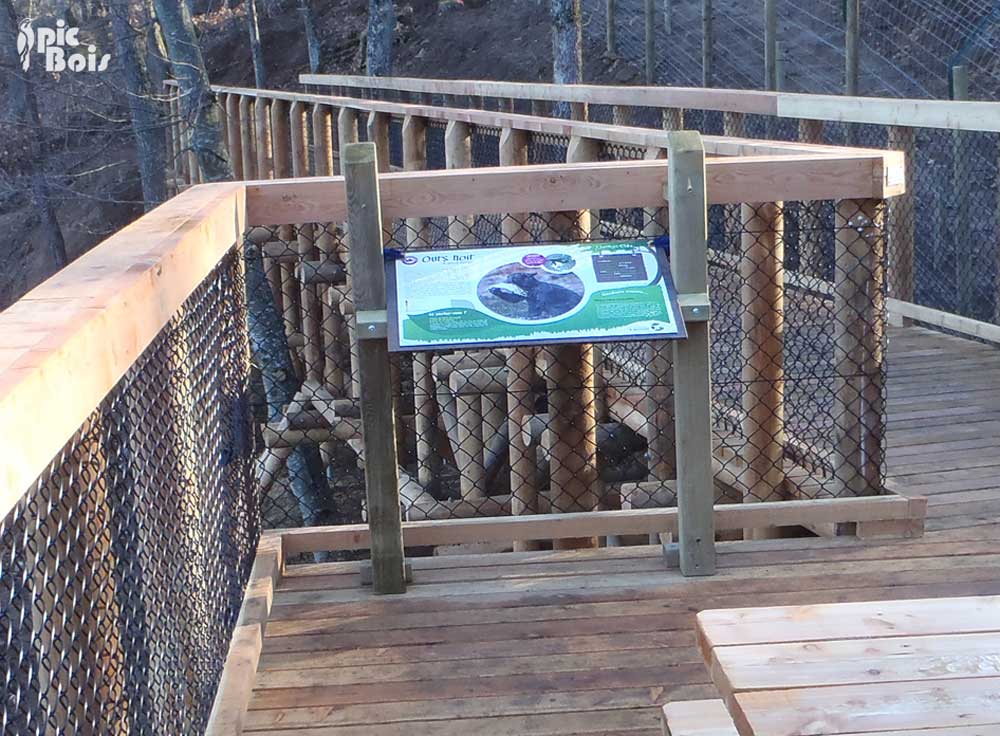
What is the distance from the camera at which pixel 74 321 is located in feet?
6.39

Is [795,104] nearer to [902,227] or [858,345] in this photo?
[902,227]

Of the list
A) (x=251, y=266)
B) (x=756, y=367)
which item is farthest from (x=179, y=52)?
(x=756, y=367)

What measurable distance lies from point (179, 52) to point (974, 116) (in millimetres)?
9854

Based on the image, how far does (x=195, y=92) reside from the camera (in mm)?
14117

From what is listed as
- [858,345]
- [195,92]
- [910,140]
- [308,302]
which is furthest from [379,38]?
[858,345]

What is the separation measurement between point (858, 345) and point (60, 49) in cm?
3023

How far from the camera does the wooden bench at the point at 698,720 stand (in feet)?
7.82

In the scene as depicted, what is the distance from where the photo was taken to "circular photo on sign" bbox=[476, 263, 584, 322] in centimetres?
368

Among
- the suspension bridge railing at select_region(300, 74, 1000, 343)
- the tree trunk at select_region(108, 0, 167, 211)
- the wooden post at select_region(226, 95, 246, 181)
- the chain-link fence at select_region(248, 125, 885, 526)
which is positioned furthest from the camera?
the wooden post at select_region(226, 95, 246, 181)

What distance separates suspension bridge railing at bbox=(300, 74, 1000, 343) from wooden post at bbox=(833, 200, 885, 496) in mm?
2174

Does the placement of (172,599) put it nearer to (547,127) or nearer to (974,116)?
(547,127)

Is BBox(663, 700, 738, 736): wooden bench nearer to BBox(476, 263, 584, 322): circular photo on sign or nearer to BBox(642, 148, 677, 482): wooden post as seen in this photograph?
BBox(476, 263, 584, 322): circular photo on sign

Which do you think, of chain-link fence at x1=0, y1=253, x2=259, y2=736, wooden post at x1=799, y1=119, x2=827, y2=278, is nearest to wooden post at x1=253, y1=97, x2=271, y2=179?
wooden post at x1=799, y1=119, x2=827, y2=278

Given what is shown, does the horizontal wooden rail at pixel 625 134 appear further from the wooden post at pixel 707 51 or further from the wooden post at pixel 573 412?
the wooden post at pixel 707 51
